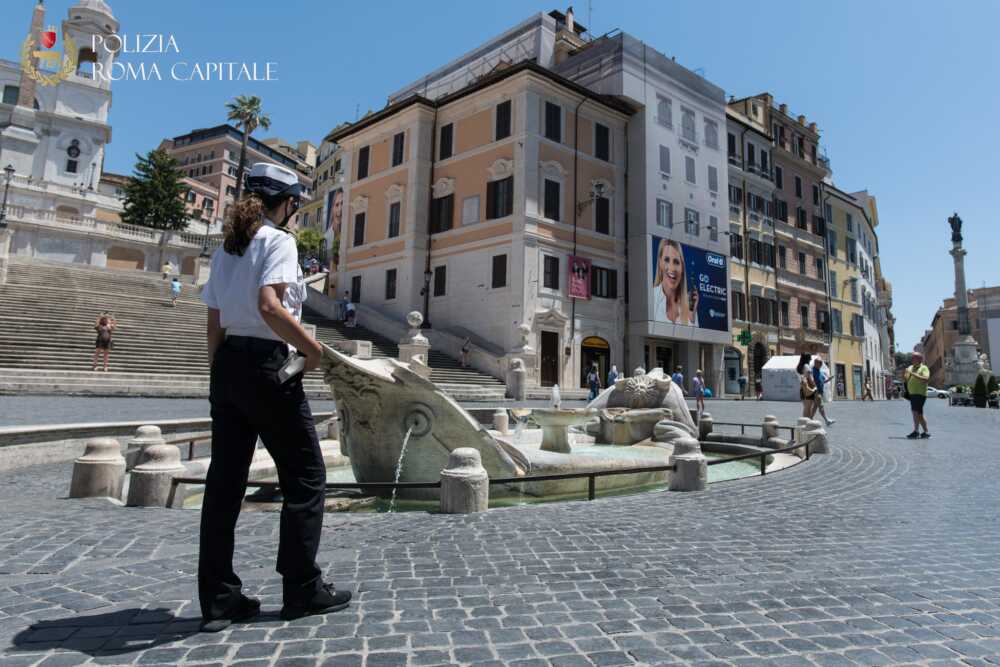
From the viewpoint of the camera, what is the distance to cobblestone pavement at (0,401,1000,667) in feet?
7.32

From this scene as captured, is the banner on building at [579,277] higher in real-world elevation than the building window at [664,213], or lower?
lower

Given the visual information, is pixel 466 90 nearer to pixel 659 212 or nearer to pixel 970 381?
pixel 659 212

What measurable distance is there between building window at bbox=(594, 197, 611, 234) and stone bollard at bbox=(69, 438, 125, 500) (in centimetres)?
2573

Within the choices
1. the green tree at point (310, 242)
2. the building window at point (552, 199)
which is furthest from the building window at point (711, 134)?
the green tree at point (310, 242)

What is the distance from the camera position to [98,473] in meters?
5.10

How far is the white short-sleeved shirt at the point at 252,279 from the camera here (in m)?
2.39

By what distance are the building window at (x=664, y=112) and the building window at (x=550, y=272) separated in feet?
35.7

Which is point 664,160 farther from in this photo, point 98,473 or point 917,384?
point 98,473

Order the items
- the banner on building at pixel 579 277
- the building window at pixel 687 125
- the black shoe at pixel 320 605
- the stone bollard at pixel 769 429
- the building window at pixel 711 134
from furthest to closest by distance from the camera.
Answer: the building window at pixel 711 134, the building window at pixel 687 125, the banner on building at pixel 579 277, the stone bollard at pixel 769 429, the black shoe at pixel 320 605

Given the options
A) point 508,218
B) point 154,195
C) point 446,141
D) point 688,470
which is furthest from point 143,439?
point 154,195

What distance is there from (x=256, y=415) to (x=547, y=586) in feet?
5.76

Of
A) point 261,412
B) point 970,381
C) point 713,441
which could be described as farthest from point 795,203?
point 261,412

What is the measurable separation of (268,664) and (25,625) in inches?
45.1

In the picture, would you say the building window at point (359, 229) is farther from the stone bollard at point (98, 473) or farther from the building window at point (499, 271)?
the stone bollard at point (98, 473)
